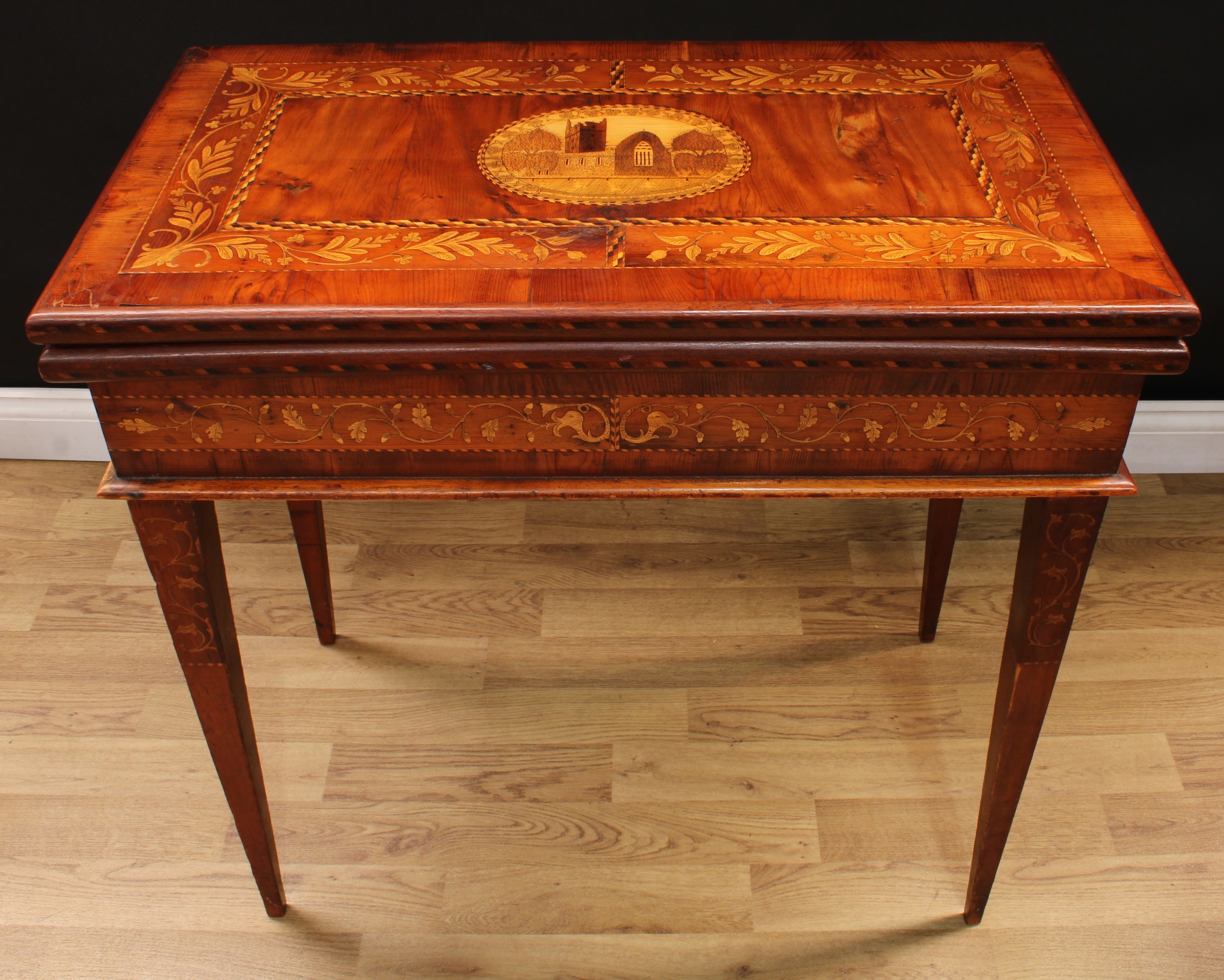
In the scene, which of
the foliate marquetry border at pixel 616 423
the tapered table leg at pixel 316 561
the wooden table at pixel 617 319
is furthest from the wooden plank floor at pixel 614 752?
the foliate marquetry border at pixel 616 423

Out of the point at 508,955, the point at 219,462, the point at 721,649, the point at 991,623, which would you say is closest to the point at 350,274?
the point at 219,462

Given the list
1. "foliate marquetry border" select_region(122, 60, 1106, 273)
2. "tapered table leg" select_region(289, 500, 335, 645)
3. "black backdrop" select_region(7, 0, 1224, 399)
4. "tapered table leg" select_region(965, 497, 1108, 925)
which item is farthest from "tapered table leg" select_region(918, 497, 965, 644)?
"tapered table leg" select_region(289, 500, 335, 645)

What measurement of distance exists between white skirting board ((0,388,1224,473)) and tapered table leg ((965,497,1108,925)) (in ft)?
3.42

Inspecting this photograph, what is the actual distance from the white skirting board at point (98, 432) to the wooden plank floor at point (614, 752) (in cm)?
7

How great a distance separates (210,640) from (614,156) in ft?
2.13

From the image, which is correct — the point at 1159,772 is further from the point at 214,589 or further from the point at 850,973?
the point at 214,589

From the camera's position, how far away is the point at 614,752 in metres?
1.64

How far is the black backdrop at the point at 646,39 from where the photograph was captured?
174 cm

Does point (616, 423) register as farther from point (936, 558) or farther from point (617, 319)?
point (936, 558)

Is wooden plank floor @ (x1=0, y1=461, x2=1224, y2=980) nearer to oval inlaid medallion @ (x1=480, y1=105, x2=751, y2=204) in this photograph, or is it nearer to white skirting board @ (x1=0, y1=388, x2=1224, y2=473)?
white skirting board @ (x1=0, y1=388, x2=1224, y2=473)

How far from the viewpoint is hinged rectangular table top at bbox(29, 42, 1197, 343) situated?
95 cm

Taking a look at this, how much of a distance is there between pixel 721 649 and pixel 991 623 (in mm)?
447

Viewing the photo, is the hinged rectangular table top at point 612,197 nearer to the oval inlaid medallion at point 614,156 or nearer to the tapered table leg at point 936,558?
the oval inlaid medallion at point 614,156

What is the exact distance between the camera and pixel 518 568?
1.95 metres
